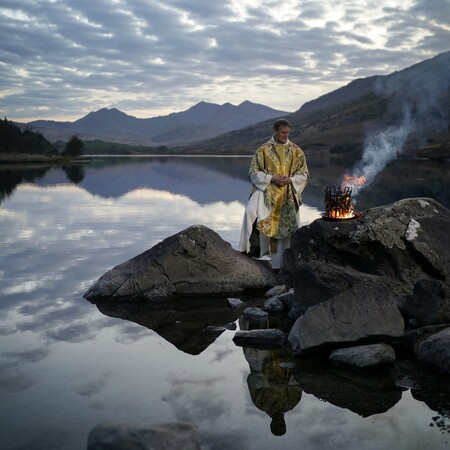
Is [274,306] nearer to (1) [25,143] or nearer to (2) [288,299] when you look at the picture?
(2) [288,299]

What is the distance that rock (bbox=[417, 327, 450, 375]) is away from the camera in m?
6.84

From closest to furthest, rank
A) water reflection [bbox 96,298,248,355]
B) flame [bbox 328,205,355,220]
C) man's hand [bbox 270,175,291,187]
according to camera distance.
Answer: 1. water reflection [bbox 96,298,248,355]
2. flame [bbox 328,205,355,220]
3. man's hand [bbox 270,175,291,187]

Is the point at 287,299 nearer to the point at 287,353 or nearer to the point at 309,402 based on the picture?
the point at 287,353

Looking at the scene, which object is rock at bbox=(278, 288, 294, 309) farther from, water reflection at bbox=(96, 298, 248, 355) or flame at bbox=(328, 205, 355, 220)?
flame at bbox=(328, 205, 355, 220)

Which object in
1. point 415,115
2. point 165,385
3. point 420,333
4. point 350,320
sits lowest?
point 165,385

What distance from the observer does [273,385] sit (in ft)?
21.5

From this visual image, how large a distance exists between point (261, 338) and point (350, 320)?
1.21 metres

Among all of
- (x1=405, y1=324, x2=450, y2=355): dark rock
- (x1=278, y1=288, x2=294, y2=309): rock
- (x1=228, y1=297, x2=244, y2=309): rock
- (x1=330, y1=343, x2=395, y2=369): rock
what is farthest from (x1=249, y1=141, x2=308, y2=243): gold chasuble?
(x1=330, y1=343, x2=395, y2=369): rock

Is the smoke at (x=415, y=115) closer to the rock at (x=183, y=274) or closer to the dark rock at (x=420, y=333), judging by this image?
the rock at (x=183, y=274)

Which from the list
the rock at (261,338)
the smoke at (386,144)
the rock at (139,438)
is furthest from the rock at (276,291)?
the smoke at (386,144)

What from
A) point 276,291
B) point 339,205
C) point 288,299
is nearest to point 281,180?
point 339,205

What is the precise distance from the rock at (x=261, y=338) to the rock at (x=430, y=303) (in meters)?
1.82

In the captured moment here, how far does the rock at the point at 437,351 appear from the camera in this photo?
22.4ft

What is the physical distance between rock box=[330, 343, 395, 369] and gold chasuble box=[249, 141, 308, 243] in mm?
5097
